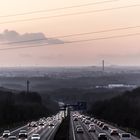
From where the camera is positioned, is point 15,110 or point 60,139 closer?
point 60,139

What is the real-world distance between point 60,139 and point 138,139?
16721 mm

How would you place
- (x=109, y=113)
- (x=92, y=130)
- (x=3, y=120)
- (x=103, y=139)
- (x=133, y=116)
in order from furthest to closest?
(x=109, y=113) → (x=3, y=120) → (x=133, y=116) → (x=92, y=130) → (x=103, y=139)

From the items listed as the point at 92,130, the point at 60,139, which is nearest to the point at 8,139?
the point at 60,139

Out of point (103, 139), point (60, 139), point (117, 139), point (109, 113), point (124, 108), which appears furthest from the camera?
point (109, 113)

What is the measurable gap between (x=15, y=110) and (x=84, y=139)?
91.6 metres

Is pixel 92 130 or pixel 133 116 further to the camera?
pixel 133 116

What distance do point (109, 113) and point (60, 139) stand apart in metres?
121

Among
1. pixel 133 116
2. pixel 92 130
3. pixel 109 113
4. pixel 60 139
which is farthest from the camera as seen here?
pixel 109 113

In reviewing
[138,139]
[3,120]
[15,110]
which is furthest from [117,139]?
[15,110]

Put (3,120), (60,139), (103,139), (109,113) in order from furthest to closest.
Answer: (109,113) < (3,120) < (103,139) < (60,139)

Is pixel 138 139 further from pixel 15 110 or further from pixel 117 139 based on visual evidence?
pixel 15 110

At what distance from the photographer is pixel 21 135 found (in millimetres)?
88812

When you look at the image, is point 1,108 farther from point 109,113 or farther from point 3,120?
point 109,113

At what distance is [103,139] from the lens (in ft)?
265
